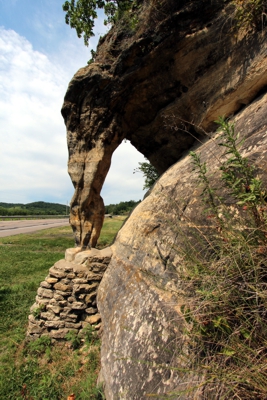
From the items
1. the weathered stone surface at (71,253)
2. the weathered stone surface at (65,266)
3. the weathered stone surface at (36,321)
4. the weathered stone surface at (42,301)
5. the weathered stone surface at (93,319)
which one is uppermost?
the weathered stone surface at (71,253)

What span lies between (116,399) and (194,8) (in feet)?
20.3

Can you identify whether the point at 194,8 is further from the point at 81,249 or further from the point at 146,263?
the point at 81,249

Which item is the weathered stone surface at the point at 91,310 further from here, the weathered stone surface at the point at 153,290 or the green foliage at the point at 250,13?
the green foliage at the point at 250,13

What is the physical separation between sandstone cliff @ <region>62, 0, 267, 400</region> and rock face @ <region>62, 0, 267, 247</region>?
20 millimetres

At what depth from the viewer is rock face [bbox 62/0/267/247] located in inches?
172

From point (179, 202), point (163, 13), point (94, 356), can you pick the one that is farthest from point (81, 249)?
point (163, 13)

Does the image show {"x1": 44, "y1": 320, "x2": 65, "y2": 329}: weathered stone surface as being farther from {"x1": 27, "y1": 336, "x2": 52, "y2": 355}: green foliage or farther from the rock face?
the rock face

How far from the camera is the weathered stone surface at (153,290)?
241cm

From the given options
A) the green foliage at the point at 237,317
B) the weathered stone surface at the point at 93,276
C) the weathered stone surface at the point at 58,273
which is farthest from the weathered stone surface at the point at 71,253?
the green foliage at the point at 237,317

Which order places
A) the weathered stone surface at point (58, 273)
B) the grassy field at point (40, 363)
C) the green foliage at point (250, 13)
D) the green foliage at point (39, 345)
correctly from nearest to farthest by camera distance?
the green foliage at point (250, 13), the grassy field at point (40, 363), the green foliage at point (39, 345), the weathered stone surface at point (58, 273)

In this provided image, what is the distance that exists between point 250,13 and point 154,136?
127 inches

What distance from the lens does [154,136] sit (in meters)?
6.43

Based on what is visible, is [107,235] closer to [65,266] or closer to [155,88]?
[65,266]

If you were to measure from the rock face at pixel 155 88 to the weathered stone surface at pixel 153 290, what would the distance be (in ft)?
3.06
